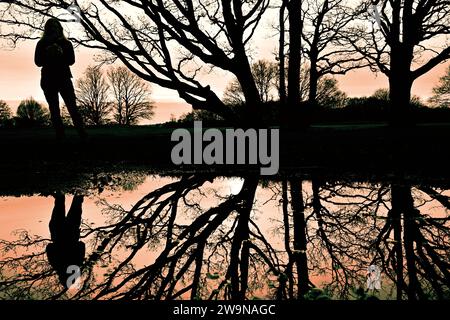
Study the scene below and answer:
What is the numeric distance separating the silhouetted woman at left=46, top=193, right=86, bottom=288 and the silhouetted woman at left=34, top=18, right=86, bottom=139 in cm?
689

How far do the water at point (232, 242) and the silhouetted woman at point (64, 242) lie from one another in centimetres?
2

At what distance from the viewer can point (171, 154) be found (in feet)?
39.6

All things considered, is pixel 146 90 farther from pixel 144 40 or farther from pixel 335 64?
pixel 144 40

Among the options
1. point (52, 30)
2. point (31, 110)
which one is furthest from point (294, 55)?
point (31, 110)

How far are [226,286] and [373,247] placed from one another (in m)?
1.59

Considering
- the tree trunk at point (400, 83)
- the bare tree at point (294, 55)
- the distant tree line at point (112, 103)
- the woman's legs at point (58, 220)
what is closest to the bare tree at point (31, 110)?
the distant tree line at point (112, 103)

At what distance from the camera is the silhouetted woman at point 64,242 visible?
368 cm

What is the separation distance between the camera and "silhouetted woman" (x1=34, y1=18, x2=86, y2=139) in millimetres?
11398

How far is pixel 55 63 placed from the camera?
11.4 m

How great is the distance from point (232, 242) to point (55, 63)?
931 cm

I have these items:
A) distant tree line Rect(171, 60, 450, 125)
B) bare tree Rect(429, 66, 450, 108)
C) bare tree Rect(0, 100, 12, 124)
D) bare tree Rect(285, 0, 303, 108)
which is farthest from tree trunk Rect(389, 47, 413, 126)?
bare tree Rect(0, 100, 12, 124)

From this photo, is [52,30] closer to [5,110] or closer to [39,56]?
[39,56]

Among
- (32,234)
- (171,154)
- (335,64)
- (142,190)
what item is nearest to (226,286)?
(32,234)

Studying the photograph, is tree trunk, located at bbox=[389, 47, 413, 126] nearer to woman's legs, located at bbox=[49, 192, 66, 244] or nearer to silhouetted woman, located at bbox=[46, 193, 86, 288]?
woman's legs, located at bbox=[49, 192, 66, 244]
